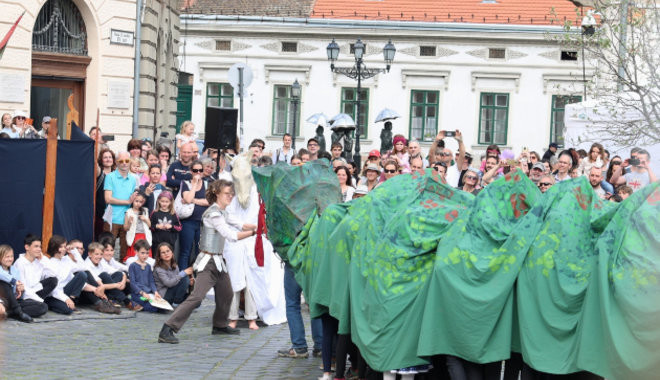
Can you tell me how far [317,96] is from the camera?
148 ft

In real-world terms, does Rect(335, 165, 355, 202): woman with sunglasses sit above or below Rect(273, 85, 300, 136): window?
below

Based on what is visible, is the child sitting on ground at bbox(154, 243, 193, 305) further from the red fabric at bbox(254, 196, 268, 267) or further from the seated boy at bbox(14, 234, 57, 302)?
the red fabric at bbox(254, 196, 268, 267)

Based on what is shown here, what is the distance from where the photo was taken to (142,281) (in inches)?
547

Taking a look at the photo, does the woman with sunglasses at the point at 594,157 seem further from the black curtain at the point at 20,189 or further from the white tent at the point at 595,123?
the black curtain at the point at 20,189

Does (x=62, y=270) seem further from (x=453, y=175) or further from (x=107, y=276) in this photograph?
(x=453, y=175)

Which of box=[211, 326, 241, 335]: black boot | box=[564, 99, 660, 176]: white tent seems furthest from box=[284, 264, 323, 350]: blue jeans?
box=[564, 99, 660, 176]: white tent

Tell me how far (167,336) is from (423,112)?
34197 millimetres

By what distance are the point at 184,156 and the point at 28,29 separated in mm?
6122

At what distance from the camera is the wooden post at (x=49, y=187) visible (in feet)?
46.0

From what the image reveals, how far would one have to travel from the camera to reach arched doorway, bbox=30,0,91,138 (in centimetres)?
2100

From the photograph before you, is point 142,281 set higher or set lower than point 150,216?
lower

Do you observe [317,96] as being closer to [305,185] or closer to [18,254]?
[18,254]

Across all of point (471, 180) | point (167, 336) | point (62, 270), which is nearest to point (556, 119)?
point (471, 180)

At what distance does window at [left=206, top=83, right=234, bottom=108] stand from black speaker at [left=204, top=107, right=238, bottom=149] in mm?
30854
